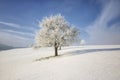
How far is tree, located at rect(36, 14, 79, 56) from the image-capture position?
1791 centimetres

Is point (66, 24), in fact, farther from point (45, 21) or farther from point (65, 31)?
point (45, 21)

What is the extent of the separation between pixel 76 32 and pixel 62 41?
313 cm

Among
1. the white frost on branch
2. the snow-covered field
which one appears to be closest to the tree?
the white frost on branch

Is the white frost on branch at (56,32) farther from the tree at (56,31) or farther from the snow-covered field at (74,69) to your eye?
the snow-covered field at (74,69)

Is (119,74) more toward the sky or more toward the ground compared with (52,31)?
more toward the ground

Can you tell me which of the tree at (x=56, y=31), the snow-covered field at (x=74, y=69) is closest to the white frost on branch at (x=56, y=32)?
the tree at (x=56, y=31)

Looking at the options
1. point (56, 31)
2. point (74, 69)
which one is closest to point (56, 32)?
point (56, 31)

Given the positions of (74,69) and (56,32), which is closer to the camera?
(74,69)

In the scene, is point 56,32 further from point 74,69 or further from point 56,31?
point 74,69

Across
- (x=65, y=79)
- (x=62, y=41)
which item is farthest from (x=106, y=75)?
(x=62, y=41)

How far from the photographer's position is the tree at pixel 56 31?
17.9m

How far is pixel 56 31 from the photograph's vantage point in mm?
17578

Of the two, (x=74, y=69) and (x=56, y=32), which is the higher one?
(x=56, y=32)

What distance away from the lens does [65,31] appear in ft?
60.6
